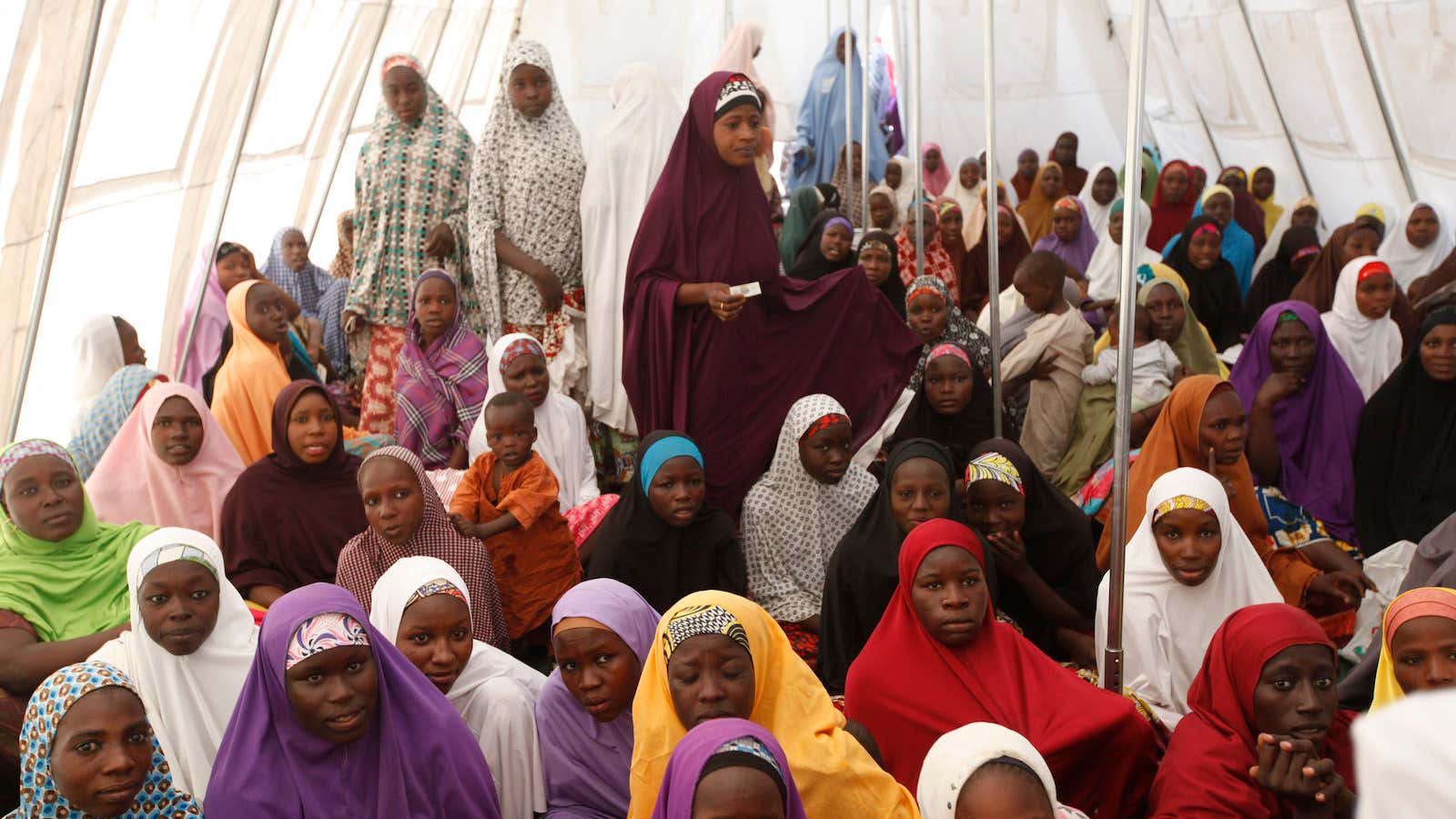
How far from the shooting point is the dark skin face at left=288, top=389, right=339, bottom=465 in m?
4.00

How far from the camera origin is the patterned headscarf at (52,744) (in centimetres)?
224

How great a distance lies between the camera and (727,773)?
6.34 feet

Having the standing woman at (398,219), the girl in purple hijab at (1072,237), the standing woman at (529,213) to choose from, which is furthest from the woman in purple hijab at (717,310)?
the girl in purple hijab at (1072,237)

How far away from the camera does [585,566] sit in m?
4.24

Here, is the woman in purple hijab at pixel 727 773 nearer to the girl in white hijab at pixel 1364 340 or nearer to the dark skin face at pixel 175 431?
the dark skin face at pixel 175 431

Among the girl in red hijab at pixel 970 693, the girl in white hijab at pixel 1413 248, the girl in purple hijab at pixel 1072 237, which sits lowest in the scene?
the girl in red hijab at pixel 970 693

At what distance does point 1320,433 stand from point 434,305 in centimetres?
355

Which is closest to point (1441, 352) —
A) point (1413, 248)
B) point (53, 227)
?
point (1413, 248)

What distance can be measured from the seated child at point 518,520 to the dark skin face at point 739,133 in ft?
3.69

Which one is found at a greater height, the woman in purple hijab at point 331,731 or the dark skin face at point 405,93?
the dark skin face at point 405,93

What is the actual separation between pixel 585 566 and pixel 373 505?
0.92 meters

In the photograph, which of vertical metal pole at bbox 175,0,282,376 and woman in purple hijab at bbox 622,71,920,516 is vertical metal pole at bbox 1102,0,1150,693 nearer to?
woman in purple hijab at bbox 622,71,920,516

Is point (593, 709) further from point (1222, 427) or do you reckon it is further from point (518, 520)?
point (1222, 427)

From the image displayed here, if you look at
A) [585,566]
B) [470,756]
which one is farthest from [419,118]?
[470,756]
